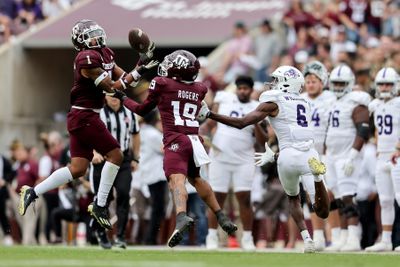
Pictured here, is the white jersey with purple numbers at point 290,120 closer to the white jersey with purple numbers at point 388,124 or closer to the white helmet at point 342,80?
the white jersey with purple numbers at point 388,124

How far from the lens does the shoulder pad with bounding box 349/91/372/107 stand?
15.8m

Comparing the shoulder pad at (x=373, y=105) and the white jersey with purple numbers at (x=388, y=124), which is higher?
the shoulder pad at (x=373, y=105)

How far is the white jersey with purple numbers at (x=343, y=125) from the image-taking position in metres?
15.9

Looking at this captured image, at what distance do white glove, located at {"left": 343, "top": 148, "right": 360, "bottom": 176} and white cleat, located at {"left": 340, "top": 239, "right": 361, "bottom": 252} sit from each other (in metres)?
0.82

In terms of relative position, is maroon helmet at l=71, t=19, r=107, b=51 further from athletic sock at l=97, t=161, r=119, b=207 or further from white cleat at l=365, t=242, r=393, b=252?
white cleat at l=365, t=242, r=393, b=252

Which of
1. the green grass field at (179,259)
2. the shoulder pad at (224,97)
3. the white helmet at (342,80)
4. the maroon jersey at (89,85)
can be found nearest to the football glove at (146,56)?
the maroon jersey at (89,85)

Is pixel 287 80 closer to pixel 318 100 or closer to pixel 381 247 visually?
pixel 318 100

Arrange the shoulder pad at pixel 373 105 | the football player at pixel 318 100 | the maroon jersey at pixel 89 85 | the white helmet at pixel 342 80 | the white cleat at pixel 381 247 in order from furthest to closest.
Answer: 1. the football player at pixel 318 100
2. the white helmet at pixel 342 80
3. the shoulder pad at pixel 373 105
4. the white cleat at pixel 381 247
5. the maroon jersey at pixel 89 85

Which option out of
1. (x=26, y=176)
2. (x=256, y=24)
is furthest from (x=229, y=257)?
(x=256, y=24)

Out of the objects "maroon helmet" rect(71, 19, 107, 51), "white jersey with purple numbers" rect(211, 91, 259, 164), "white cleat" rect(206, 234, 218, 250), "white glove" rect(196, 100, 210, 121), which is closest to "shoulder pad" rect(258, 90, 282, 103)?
"white glove" rect(196, 100, 210, 121)

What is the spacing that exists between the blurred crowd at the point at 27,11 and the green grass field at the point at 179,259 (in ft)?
44.0

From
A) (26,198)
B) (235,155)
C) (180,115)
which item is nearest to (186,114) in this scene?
(180,115)

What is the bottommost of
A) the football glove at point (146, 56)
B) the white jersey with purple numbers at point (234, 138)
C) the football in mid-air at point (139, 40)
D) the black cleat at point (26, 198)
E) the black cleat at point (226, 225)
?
the black cleat at point (226, 225)

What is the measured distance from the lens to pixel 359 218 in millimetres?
16828
